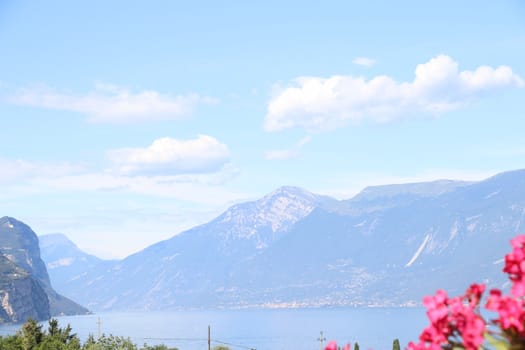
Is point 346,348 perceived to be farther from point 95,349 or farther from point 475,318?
point 95,349

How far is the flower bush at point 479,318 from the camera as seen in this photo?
3584 mm

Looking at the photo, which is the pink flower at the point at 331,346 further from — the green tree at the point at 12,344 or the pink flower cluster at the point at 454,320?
the green tree at the point at 12,344

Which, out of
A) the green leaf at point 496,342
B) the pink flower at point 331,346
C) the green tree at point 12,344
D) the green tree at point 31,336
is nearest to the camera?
the green leaf at point 496,342

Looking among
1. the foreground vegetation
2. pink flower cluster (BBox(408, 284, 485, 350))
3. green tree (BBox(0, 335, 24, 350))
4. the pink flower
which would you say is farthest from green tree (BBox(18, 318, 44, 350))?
pink flower cluster (BBox(408, 284, 485, 350))

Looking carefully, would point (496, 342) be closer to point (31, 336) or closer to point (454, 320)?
point (454, 320)

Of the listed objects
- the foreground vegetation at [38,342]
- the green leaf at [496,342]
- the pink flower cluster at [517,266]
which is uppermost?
the pink flower cluster at [517,266]

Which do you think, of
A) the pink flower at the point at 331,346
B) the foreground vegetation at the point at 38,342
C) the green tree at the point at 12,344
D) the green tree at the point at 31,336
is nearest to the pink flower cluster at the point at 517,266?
the pink flower at the point at 331,346

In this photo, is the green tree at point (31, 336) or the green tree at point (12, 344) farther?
the green tree at point (31, 336)

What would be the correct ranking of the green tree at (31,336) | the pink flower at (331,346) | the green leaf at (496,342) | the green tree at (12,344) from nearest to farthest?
the green leaf at (496,342) < the pink flower at (331,346) < the green tree at (12,344) < the green tree at (31,336)

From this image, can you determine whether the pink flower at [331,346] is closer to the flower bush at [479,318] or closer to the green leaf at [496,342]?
the flower bush at [479,318]

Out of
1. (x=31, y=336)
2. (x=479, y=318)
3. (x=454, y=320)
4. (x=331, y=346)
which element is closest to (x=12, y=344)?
(x=31, y=336)

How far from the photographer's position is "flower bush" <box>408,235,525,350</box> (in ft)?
11.8

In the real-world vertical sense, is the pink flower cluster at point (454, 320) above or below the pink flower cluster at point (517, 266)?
below

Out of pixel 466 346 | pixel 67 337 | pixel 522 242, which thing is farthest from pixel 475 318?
pixel 67 337
